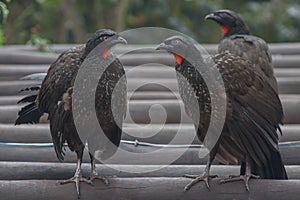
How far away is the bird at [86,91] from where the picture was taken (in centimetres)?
387

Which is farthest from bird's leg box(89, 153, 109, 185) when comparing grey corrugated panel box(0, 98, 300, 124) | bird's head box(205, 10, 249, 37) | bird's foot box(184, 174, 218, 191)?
bird's head box(205, 10, 249, 37)

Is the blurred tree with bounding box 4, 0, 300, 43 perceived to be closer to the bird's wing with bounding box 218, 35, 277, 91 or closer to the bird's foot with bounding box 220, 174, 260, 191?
the bird's wing with bounding box 218, 35, 277, 91

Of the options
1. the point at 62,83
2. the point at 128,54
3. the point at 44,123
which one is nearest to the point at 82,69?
the point at 62,83

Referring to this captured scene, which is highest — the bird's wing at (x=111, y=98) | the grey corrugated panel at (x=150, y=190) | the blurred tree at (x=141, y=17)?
the blurred tree at (x=141, y=17)

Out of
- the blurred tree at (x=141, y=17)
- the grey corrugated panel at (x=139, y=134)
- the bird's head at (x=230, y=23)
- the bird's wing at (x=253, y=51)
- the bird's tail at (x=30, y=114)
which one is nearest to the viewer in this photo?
the bird's tail at (x=30, y=114)

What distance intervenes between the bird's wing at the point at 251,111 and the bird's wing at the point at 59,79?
837 millimetres

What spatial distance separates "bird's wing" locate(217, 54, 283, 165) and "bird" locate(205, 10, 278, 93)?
49.1 inches

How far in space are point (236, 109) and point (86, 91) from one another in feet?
2.74

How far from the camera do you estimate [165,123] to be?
210 inches

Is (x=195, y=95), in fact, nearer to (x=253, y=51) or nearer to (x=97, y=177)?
(x=97, y=177)

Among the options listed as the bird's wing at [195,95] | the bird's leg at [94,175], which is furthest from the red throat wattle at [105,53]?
the bird's leg at [94,175]

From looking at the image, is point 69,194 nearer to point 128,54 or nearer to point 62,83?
point 62,83

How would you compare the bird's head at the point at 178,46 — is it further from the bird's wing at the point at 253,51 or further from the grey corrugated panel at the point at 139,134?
the bird's wing at the point at 253,51

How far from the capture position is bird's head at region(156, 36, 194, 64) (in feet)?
12.8
